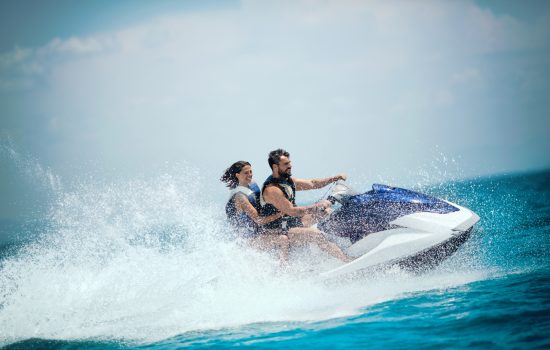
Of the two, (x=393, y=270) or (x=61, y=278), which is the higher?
(x=61, y=278)

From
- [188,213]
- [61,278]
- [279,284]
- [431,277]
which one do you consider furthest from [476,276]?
[61,278]

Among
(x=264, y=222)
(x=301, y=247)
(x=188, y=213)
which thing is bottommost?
(x=301, y=247)

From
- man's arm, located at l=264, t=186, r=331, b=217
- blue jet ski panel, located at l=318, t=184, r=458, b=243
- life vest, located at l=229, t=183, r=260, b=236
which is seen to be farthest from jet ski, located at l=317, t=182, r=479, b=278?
life vest, located at l=229, t=183, r=260, b=236

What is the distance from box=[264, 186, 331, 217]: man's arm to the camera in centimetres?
492

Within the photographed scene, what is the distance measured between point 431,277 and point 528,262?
1.60 metres

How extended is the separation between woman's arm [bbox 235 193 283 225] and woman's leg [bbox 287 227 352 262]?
0.95 ft

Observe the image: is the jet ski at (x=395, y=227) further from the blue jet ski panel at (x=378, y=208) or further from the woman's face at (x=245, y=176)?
the woman's face at (x=245, y=176)

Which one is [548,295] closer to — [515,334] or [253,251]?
[515,334]

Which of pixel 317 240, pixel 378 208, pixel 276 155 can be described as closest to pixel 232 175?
pixel 276 155

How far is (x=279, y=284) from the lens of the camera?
507 cm

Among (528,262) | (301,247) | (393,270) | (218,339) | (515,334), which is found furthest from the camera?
(528,262)

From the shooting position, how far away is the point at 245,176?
209 inches

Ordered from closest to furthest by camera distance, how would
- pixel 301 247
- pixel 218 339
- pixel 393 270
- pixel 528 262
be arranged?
pixel 218 339 < pixel 393 270 < pixel 301 247 < pixel 528 262

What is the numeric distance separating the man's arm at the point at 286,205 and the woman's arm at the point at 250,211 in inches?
8.7
